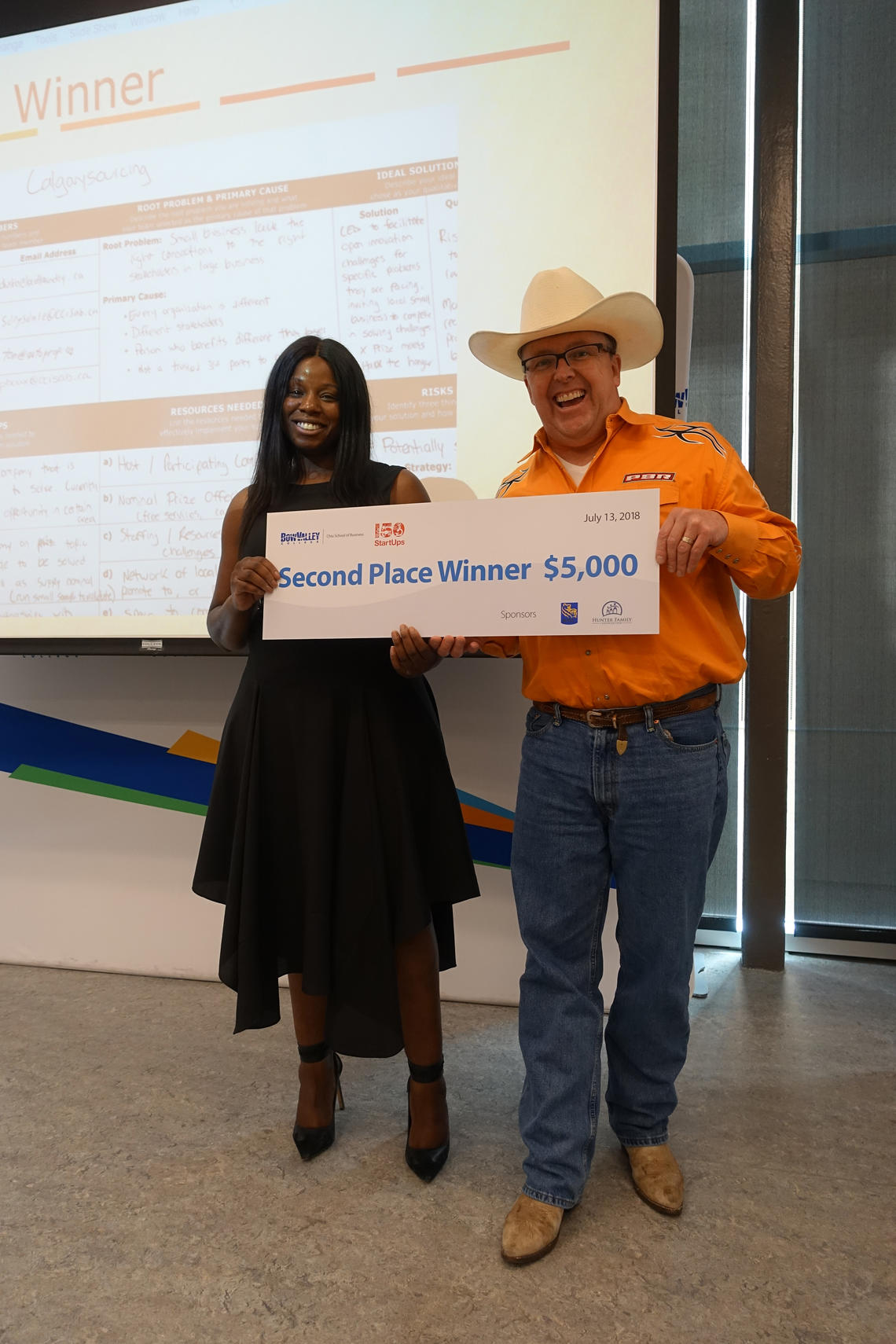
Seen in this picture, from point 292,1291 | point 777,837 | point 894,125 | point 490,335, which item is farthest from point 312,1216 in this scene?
point 894,125

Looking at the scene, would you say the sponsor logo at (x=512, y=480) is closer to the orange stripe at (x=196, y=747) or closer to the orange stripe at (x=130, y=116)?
the orange stripe at (x=196, y=747)

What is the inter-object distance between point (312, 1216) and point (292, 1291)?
0.19 metres

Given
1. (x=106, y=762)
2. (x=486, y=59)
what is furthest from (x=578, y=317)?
(x=106, y=762)

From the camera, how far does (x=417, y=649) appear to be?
5.30ft

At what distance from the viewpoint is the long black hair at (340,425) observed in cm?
172

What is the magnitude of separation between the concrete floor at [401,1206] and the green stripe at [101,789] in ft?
2.33

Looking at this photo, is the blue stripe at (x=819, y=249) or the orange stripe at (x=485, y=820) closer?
the orange stripe at (x=485, y=820)

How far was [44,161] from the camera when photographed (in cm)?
269

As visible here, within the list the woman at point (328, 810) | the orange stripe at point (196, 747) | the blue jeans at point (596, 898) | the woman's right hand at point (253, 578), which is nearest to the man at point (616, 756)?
the blue jeans at point (596, 898)

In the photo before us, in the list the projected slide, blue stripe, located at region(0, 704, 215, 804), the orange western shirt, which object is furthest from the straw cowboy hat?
blue stripe, located at region(0, 704, 215, 804)

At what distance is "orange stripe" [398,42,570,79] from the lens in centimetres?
225

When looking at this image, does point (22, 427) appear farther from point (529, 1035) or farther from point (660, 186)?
point (529, 1035)

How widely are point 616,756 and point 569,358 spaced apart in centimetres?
70

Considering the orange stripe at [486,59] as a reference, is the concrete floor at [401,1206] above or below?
below
